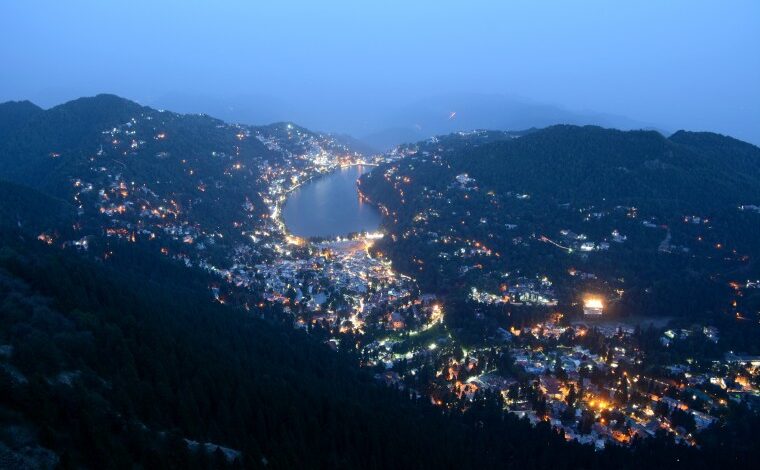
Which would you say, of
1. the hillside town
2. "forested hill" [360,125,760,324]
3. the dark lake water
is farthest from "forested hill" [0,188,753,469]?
the dark lake water

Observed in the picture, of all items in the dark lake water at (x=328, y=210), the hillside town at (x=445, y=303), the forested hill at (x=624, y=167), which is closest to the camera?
the hillside town at (x=445, y=303)

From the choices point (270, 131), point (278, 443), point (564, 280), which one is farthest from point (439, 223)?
point (270, 131)

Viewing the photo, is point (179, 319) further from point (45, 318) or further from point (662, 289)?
point (662, 289)

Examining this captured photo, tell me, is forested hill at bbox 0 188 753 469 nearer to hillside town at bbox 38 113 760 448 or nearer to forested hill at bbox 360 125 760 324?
hillside town at bbox 38 113 760 448

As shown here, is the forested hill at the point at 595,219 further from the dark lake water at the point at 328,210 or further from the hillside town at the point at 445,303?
the dark lake water at the point at 328,210

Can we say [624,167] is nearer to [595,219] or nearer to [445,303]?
[595,219]

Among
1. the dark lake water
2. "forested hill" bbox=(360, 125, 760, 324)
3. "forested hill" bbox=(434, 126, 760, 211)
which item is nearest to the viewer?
"forested hill" bbox=(360, 125, 760, 324)

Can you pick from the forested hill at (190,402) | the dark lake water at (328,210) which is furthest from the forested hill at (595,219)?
the forested hill at (190,402)

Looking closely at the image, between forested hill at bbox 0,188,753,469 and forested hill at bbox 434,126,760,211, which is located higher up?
forested hill at bbox 434,126,760,211

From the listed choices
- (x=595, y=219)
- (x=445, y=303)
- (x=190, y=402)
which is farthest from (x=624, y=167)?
(x=190, y=402)
